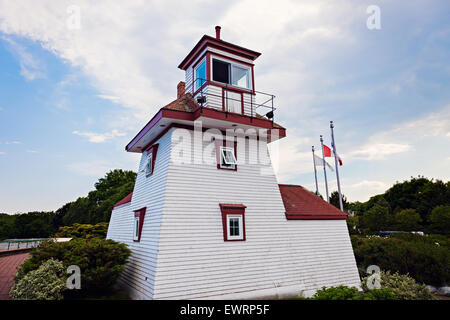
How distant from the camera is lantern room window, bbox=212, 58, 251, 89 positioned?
40.9 feet

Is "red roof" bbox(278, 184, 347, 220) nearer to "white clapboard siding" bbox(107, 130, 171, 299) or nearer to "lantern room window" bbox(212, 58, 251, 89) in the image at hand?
"white clapboard siding" bbox(107, 130, 171, 299)

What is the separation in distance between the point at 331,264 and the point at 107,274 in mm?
9477

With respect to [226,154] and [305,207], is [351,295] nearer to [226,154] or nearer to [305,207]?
[305,207]

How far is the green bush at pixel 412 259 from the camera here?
12.8 meters

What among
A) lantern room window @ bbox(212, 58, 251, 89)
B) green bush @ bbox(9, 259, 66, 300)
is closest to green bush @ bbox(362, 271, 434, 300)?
lantern room window @ bbox(212, 58, 251, 89)

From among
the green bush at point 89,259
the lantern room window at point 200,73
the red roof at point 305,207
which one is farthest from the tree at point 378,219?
the green bush at point 89,259

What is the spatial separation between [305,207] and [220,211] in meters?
5.00

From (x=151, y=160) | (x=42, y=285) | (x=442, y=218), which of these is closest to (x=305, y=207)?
(x=151, y=160)

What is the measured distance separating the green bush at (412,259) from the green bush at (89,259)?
42.7ft

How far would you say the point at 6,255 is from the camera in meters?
21.4

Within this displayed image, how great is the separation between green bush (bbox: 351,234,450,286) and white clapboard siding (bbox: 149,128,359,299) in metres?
2.81

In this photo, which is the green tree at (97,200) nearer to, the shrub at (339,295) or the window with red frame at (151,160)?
the window with red frame at (151,160)
